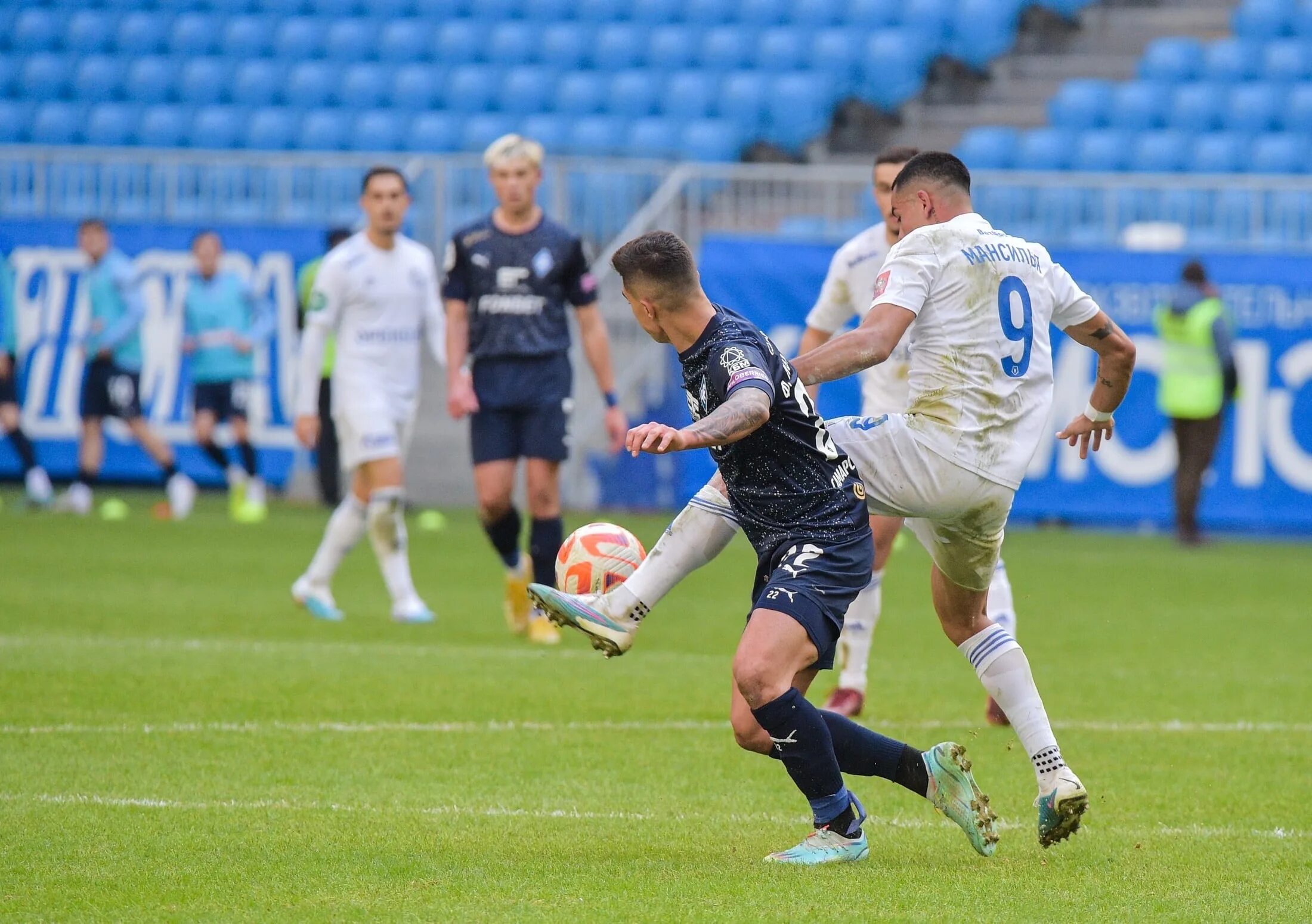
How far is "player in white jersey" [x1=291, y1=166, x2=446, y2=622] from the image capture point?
1093 centimetres

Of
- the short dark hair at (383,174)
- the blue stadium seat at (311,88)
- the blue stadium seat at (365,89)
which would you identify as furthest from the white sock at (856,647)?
the blue stadium seat at (311,88)

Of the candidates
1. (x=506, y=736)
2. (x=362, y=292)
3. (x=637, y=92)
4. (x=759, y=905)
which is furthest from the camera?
(x=637, y=92)

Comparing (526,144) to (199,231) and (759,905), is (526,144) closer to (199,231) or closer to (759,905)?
(759,905)

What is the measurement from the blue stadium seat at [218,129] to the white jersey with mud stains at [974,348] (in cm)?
1796

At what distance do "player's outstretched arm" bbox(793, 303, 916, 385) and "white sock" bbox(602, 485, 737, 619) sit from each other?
2.04 ft

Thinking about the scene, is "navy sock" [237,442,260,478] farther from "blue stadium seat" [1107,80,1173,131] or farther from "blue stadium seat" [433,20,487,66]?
"blue stadium seat" [1107,80,1173,131]

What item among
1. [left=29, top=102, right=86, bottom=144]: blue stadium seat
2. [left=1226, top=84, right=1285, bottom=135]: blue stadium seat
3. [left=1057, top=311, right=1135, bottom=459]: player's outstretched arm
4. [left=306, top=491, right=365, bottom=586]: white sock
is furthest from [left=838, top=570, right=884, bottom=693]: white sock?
[left=29, top=102, right=86, bottom=144]: blue stadium seat

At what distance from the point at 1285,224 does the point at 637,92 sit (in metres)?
7.89

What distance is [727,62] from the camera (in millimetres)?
21984

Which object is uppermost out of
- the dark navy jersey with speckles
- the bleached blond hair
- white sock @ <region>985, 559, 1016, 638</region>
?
the bleached blond hair

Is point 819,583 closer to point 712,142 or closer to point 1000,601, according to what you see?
point 1000,601

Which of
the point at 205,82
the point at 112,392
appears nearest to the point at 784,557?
the point at 112,392

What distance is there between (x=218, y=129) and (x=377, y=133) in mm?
2031

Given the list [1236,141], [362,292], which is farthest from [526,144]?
[1236,141]
